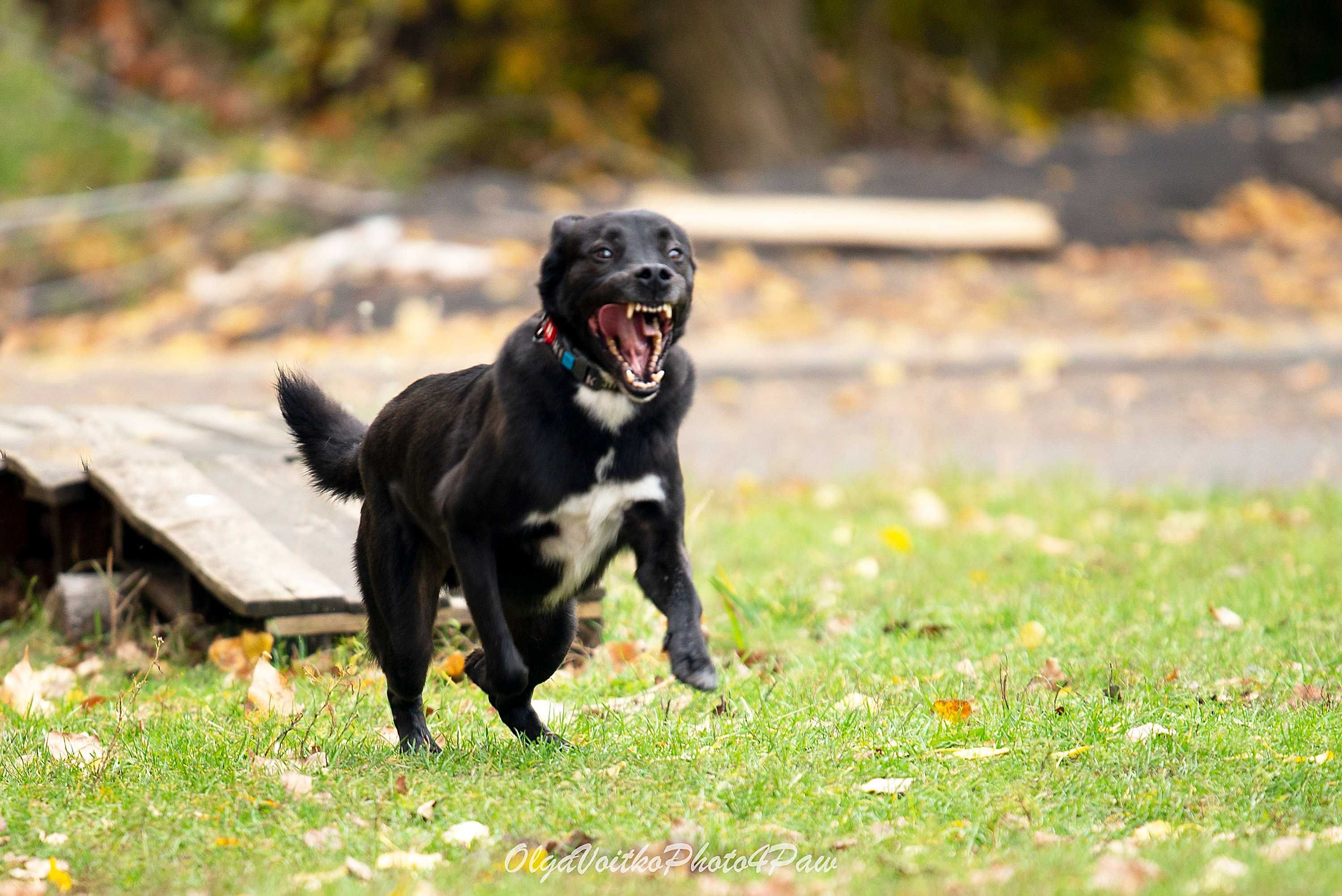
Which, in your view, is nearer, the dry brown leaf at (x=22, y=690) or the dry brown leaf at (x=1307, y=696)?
the dry brown leaf at (x=1307, y=696)

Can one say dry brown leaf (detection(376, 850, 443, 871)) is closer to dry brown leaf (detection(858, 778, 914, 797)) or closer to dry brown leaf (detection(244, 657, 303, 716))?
dry brown leaf (detection(858, 778, 914, 797))

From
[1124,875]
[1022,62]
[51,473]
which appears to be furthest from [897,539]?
[1022,62]

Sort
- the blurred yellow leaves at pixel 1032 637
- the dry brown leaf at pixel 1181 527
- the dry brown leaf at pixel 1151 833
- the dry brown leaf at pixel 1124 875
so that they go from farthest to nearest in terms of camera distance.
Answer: the dry brown leaf at pixel 1181 527 → the blurred yellow leaves at pixel 1032 637 → the dry brown leaf at pixel 1151 833 → the dry brown leaf at pixel 1124 875

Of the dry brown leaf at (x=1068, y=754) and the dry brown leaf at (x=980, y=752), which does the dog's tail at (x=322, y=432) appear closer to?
the dry brown leaf at (x=980, y=752)

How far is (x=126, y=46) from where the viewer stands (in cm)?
1781

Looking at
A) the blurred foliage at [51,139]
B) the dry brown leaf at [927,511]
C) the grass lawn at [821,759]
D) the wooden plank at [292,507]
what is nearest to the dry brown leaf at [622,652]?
the grass lawn at [821,759]

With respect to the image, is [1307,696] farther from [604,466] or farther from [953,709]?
[604,466]

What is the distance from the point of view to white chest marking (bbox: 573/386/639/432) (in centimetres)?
334

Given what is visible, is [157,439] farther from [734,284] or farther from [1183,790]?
[734,284]

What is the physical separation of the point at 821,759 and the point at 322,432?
1518mm

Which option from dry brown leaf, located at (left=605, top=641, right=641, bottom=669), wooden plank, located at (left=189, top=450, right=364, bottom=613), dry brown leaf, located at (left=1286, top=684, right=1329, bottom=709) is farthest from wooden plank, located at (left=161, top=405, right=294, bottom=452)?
dry brown leaf, located at (left=1286, top=684, right=1329, bottom=709)

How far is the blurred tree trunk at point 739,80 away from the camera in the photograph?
16500mm

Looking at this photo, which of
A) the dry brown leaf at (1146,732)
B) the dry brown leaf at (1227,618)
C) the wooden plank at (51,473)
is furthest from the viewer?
the wooden plank at (51,473)

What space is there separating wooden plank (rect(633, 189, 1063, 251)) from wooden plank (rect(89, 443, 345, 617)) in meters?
7.84
